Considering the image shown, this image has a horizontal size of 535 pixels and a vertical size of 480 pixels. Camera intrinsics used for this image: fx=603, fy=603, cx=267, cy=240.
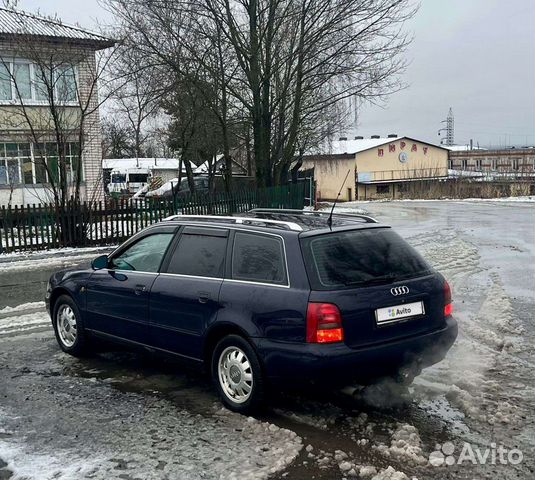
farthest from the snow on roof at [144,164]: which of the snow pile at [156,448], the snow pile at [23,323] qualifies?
the snow pile at [156,448]

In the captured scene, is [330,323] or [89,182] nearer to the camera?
[330,323]

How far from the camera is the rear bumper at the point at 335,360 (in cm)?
435

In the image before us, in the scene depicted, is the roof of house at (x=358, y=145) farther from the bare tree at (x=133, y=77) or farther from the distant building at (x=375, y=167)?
the bare tree at (x=133, y=77)

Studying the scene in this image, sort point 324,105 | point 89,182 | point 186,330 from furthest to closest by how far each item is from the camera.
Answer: point 89,182
point 324,105
point 186,330

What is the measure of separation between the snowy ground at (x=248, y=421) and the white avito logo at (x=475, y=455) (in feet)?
0.11

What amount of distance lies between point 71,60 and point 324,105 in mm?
8657

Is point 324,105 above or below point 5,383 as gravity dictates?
above

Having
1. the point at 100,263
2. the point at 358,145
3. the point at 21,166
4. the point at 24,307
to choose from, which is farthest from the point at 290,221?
the point at 358,145

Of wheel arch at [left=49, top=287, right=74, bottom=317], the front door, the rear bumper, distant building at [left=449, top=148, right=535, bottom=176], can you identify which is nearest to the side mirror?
the front door

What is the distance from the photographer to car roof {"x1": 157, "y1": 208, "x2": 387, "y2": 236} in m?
4.92

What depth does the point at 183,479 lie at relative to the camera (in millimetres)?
3752

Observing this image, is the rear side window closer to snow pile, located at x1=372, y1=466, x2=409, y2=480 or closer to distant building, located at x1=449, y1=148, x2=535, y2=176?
snow pile, located at x1=372, y1=466, x2=409, y2=480

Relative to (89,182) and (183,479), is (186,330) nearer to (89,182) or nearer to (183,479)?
(183,479)

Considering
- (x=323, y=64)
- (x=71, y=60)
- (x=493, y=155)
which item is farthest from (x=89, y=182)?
(x=493, y=155)
